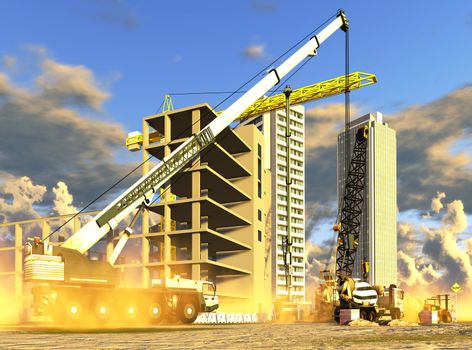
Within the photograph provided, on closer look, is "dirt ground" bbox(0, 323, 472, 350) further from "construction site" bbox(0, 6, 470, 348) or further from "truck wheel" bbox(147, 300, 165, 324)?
"truck wheel" bbox(147, 300, 165, 324)

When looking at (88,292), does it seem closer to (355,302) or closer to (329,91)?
(355,302)

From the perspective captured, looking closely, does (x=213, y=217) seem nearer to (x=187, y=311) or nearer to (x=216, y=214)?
(x=216, y=214)

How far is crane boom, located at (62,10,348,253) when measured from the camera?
48594mm

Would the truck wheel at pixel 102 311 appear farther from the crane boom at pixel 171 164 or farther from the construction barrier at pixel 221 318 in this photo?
the construction barrier at pixel 221 318

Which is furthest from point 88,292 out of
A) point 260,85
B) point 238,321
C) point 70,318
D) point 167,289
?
point 260,85

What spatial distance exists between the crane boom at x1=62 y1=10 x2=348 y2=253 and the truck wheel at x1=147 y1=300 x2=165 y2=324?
23.5 ft

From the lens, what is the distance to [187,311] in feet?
152

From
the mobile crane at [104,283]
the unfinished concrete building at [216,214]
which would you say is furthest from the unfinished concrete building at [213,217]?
the mobile crane at [104,283]

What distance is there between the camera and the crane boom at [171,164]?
1913 inches

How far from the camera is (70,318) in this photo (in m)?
40.5

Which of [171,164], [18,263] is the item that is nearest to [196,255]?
[171,164]

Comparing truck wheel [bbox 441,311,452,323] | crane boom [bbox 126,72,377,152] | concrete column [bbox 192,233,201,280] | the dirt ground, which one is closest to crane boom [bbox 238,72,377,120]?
crane boom [bbox 126,72,377,152]

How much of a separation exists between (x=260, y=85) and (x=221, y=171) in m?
47.5

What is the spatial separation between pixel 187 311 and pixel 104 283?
6.96 meters
